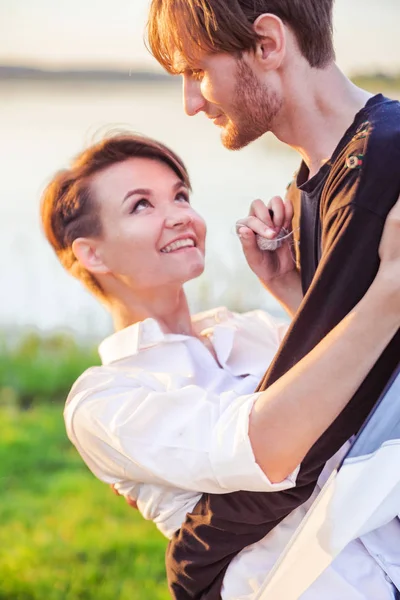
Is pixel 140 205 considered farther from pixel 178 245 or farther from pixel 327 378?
pixel 327 378

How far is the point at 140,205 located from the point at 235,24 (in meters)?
0.56

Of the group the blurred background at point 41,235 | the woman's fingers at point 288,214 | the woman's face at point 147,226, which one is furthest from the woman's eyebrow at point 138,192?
the blurred background at point 41,235

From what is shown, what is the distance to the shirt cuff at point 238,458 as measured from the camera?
1.39m

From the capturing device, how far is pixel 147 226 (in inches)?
73.7

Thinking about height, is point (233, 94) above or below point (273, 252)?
above

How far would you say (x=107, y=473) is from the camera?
1756 mm

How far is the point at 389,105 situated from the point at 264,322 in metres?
0.75

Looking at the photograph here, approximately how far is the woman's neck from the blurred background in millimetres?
1885

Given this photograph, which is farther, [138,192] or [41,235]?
[41,235]

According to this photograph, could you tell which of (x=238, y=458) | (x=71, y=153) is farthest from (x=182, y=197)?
(x=71, y=153)

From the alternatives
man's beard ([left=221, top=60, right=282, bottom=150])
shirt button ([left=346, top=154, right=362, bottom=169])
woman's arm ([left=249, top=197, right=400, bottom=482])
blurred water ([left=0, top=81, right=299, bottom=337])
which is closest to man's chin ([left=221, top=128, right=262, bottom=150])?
man's beard ([left=221, top=60, right=282, bottom=150])

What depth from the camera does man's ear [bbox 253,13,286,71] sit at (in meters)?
1.46

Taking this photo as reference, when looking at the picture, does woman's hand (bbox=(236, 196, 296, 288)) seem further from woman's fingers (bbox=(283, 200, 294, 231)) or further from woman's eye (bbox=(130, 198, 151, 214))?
woman's eye (bbox=(130, 198, 151, 214))

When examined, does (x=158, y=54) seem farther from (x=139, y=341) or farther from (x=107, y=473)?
(x=107, y=473)
